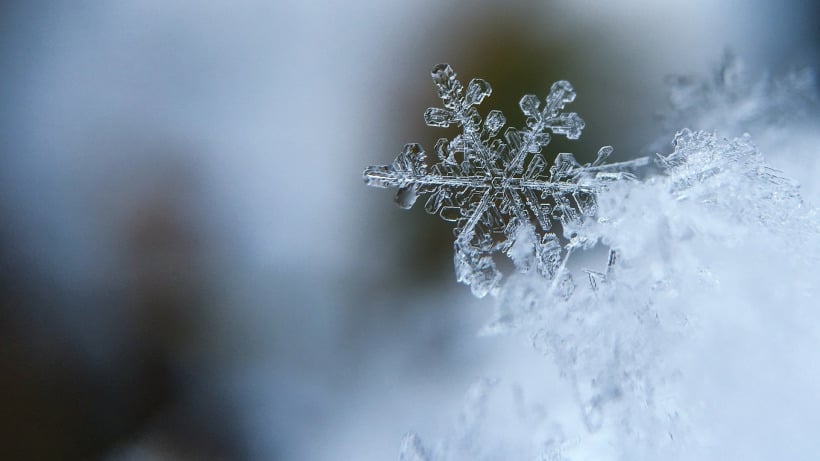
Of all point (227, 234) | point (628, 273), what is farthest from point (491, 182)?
point (227, 234)

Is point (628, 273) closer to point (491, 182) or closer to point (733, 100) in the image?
point (491, 182)

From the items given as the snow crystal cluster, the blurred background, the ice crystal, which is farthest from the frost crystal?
the ice crystal

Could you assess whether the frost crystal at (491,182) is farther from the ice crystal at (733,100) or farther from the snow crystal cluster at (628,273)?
the ice crystal at (733,100)

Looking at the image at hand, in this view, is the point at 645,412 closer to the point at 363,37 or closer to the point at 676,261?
the point at 676,261

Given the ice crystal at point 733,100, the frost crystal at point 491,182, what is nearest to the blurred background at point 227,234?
the ice crystal at point 733,100

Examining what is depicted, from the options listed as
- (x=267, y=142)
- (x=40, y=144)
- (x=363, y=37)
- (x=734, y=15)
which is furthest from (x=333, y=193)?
(x=734, y=15)

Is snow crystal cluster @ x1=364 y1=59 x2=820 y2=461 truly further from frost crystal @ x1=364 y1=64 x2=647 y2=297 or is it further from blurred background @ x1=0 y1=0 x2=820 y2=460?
blurred background @ x1=0 y1=0 x2=820 y2=460
